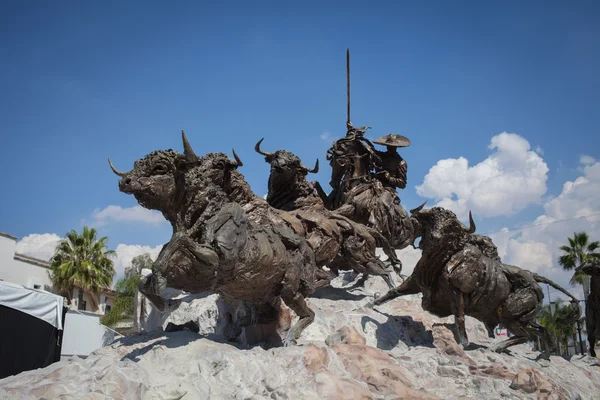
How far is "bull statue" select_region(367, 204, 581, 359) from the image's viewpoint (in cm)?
620

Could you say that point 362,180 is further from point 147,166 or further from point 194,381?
point 194,381

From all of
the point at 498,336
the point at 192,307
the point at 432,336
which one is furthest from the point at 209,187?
the point at 498,336

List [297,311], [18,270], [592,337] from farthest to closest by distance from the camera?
[18,270] → [592,337] → [297,311]

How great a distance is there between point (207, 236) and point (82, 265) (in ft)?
58.5

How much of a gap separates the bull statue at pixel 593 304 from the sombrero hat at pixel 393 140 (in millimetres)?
3703

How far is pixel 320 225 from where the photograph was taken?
738 cm

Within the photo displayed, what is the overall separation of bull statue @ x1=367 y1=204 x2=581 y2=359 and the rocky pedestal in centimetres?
39

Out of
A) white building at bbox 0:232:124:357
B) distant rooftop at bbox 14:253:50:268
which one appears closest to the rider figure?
white building at bbox 0:232:124:357

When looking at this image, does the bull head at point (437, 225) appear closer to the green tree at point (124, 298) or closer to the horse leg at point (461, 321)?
the horse leg at point (461, 321)

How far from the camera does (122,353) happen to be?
15.8 ft

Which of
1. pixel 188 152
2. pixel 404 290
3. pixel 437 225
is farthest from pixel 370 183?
pixel 188 152

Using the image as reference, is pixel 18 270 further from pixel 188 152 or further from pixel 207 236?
pixel 207 236

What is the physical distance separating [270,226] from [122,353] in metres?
1.84

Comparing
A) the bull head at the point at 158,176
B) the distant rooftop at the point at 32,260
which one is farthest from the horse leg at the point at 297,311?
the distant rooftop at the point at 32,260
